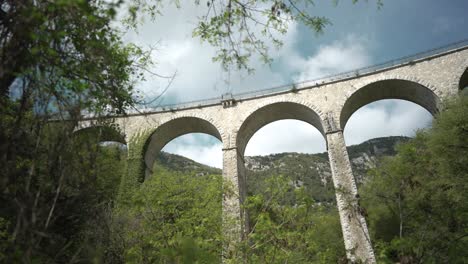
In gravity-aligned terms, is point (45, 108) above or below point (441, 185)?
below

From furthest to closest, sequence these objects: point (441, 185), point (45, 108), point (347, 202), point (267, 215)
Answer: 1. point (347, 202)
2. point (441, 185)
3. point (267, 215)
4. point (45, 108)

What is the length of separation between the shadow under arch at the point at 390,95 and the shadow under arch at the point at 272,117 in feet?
5.24

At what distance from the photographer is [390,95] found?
14.9 meters

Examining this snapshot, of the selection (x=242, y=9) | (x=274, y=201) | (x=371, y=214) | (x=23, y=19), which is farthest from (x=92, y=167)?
(x=371, y=214)

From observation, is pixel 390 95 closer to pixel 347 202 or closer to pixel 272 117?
pixel 272 117

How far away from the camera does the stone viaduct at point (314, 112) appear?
12.9m

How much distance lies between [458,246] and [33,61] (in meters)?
11.9

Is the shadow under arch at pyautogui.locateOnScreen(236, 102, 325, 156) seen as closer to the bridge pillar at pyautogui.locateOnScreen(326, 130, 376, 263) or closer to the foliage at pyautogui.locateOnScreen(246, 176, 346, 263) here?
the bridge pillar at pyautogui.locateOnScreen(326, 130, 376, 263)

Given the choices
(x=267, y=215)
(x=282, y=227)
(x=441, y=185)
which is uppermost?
(x=441, y=185)

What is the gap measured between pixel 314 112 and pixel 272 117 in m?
2.48

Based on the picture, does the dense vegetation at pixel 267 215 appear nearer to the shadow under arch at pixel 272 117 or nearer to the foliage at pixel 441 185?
the foliage at pixel 441 185

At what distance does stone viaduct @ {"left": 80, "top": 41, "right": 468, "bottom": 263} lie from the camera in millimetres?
12945

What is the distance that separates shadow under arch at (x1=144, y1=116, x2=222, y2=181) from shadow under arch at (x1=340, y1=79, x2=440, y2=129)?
6730 mm

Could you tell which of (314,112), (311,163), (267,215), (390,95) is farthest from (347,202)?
(311,163)
